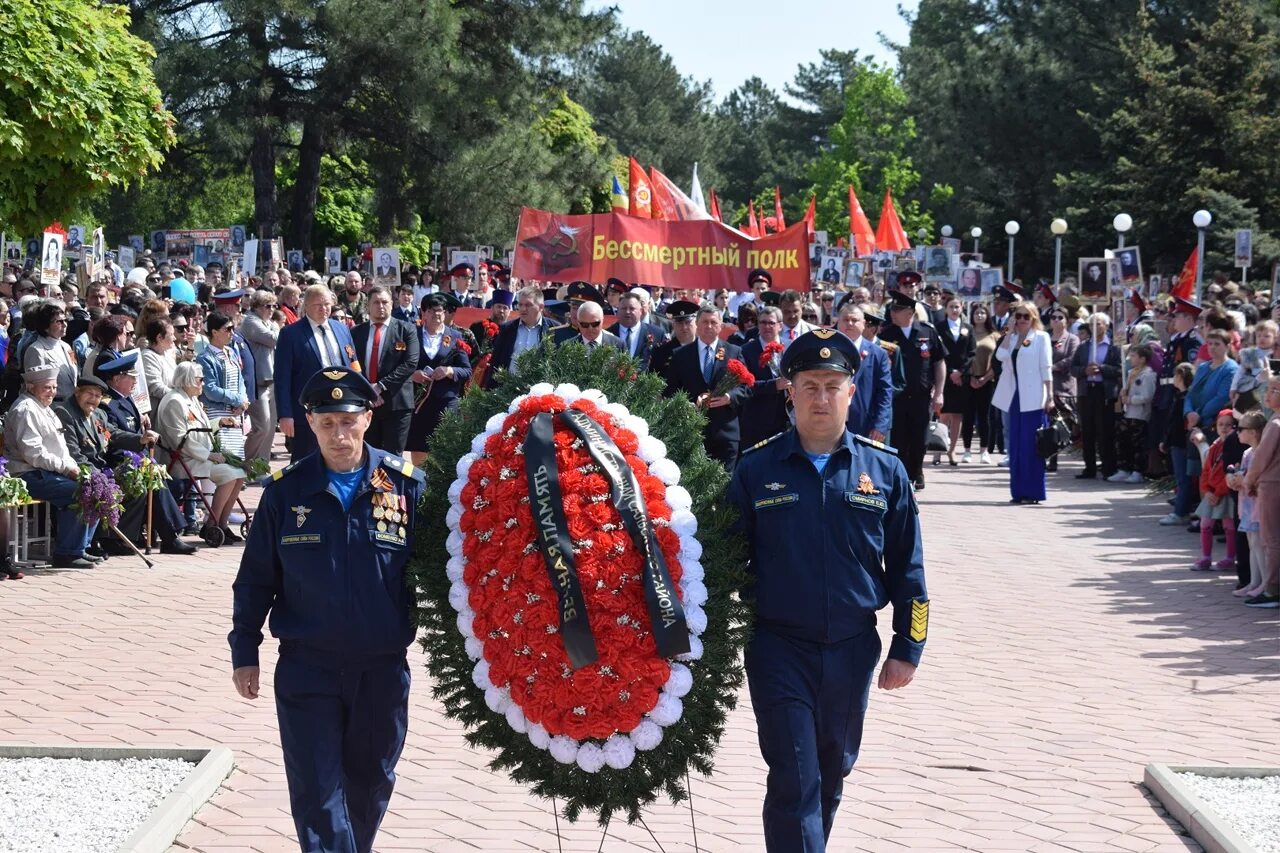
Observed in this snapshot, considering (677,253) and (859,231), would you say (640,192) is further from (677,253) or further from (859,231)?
(859,231)

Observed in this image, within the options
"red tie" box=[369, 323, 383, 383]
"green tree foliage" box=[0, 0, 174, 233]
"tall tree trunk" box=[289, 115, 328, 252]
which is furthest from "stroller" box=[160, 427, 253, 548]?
"tall tree trunk" box=[289, 115, 328, 252]

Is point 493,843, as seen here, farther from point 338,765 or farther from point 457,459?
point 457,459

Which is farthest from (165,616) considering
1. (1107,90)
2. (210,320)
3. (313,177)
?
(1107,90)

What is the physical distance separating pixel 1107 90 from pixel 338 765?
53.3 meters

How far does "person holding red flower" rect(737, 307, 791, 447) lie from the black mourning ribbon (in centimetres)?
845

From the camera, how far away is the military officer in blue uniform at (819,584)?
5.05 meters

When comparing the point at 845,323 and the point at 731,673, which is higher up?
the point at 845,323

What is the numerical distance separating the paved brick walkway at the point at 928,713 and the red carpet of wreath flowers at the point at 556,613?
57.9 inches

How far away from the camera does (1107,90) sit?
179 feet

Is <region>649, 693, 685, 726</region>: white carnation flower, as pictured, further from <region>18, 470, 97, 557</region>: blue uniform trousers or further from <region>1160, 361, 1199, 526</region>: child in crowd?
<region>1160, 361, 1199, 526</region>: child in crowd

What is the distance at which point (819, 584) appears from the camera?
509cm

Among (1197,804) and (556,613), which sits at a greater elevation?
(556,613)

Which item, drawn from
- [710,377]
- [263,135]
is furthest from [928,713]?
[263,135]

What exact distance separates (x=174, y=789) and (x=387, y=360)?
25.9 ft
